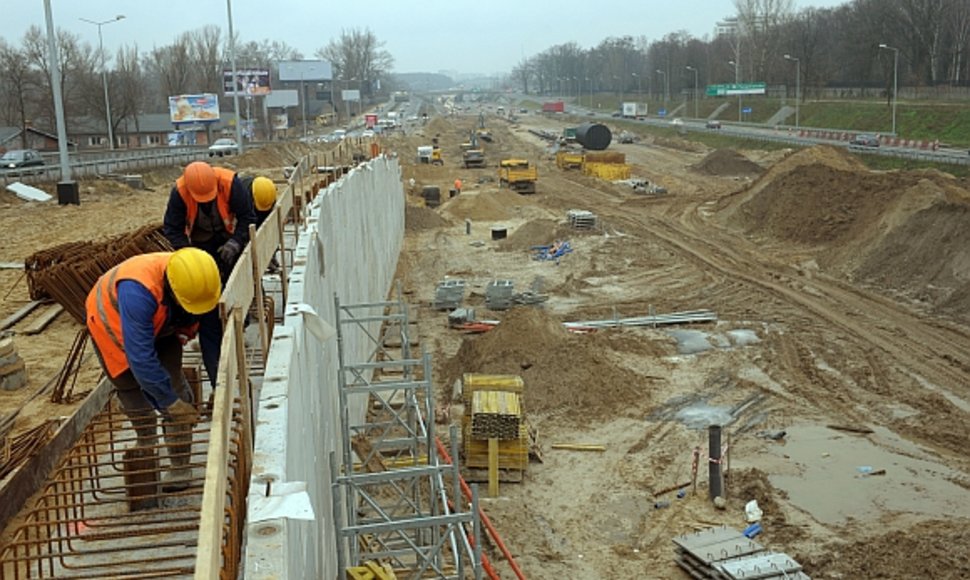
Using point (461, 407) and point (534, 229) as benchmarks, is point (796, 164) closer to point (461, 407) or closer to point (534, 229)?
point (534, 229)

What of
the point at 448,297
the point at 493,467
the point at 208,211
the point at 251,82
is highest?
the point at 251,82

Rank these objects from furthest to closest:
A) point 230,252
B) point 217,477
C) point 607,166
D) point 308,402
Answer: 1. point 607,166
2. point 230,252
3. point 308,402
4. point 217,477

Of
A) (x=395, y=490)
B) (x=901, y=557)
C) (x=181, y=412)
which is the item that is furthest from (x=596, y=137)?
(x=181, y=412)

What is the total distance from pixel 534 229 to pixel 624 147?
43.9m

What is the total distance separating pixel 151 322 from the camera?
595cm

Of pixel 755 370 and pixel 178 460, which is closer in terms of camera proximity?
pixel 178 460

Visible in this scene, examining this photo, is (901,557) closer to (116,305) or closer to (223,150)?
(116,305)

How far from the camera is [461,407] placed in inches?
646

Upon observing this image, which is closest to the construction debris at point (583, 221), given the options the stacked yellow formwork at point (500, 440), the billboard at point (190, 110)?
the stacked yellow formwork at point (500, 440)

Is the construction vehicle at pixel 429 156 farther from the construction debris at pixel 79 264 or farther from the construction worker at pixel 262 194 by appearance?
the construction worker at pixel 262 194

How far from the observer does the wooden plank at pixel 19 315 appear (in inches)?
602

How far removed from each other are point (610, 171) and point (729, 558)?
41.8 metres

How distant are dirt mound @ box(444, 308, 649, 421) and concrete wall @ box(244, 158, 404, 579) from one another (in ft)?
8.67

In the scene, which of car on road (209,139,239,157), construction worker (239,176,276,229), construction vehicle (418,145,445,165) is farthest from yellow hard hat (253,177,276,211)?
Answer: construction vehicle (418,145,445,165)
